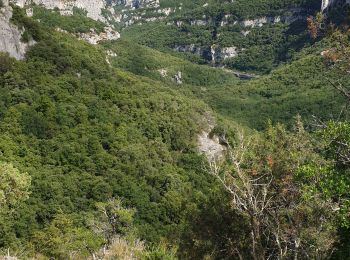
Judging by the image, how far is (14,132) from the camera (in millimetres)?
51125

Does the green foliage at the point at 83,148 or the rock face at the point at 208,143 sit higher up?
the green foliage at the point at 83,148

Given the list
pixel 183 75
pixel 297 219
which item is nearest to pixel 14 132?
pixel 297 219

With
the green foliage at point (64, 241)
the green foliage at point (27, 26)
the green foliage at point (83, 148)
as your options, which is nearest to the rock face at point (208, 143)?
the green foliage at point (83, 148)

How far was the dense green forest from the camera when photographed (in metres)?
15.3

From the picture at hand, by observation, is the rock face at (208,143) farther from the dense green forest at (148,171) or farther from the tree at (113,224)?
the tree at (113,224)

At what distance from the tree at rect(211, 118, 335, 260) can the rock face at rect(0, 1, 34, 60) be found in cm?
4834

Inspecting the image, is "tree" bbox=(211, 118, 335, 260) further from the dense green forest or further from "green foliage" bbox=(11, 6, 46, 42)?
"green foliage" bbox=(11, 6, 46, 42)

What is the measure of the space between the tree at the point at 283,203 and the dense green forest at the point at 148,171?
3.1 inches

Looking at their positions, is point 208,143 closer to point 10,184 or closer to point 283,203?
point 10,184

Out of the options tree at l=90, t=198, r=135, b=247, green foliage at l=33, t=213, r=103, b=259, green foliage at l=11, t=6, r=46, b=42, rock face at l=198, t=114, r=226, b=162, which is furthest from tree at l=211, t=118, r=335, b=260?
rock face at l=198, t=114, r=226, b=162

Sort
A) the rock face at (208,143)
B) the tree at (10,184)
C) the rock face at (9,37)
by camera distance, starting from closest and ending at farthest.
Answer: the tree at (10,184) → the rock face at (9,37) → the rock face at (208,143)

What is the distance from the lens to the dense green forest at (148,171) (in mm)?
15289

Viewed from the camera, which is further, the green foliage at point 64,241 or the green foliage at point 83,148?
the green foliage at point 83,148

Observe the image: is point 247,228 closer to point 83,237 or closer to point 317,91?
point 83,237
